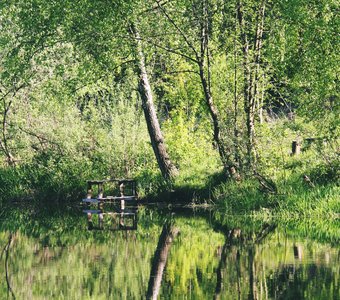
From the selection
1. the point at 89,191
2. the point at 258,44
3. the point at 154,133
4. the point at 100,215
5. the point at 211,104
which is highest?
the point at 258,44

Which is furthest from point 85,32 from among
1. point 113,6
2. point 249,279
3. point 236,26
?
point 249,279

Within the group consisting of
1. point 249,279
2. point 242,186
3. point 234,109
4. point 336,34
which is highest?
point 336,34

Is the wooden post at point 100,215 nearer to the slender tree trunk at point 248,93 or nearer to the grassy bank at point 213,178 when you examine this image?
the grassy bank at point 213,178

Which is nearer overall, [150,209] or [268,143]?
[268,143]

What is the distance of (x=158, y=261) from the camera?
53.8 ft

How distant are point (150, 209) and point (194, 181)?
148 cm

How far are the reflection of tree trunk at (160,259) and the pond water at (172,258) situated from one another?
0.06ft

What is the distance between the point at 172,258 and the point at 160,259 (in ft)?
0.68

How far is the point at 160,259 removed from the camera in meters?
16.6

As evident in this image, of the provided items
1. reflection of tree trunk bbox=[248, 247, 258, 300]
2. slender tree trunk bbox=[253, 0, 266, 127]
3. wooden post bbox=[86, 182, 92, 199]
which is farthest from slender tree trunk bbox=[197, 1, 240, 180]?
reflection of tree trunk bbox=[248, 247, 258, 300]

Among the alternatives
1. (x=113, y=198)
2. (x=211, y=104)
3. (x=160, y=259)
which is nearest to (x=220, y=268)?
(x=160, y=259)

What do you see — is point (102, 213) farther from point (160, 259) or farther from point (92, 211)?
point (160, 259)

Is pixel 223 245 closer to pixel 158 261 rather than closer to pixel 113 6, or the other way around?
pixel 158 261

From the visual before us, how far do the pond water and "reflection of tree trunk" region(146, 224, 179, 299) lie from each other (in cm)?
2
